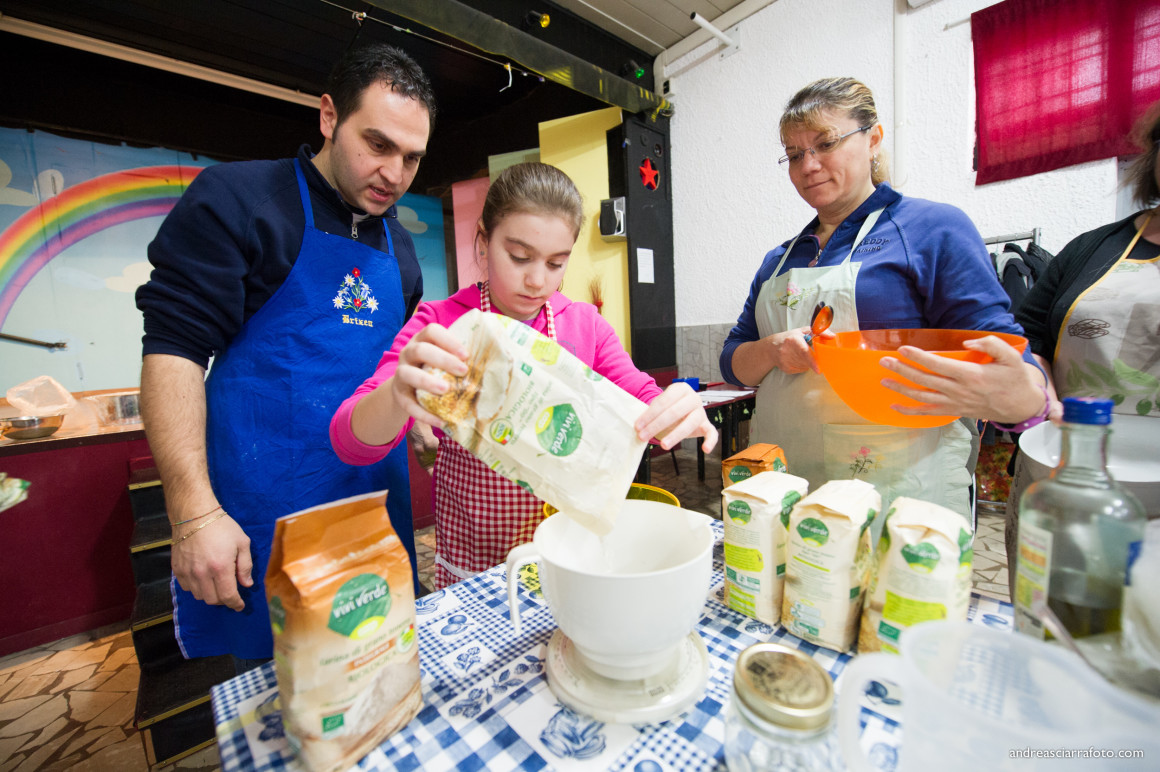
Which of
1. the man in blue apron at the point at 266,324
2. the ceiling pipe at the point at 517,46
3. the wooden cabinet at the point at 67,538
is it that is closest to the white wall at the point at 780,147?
the ceiling pipe at the point at 517,46

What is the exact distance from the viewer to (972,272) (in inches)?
37.6

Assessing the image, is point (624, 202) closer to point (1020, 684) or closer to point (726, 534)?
point (726, 534)

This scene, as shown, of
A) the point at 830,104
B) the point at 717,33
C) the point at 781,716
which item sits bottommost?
the point at 781,716

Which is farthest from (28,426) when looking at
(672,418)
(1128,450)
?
(1128,450)

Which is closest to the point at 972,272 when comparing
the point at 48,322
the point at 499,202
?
the point at 499,202

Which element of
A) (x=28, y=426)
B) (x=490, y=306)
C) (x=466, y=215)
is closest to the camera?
(x=490, y=306)

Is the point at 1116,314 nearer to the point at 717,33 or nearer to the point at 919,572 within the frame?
the point at 919,572

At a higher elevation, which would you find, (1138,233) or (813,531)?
(1138,233)

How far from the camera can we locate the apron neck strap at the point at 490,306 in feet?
3.31

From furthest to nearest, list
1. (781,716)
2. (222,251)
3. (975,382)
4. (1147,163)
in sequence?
(1147,163) → (222,251) → (975,382) → (781,716)

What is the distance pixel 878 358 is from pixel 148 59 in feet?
13.1

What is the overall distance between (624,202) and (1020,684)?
3.51 meters

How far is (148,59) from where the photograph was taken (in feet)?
8.85

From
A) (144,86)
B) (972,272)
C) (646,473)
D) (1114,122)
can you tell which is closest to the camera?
(972,272)
